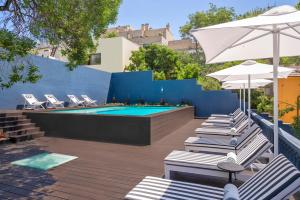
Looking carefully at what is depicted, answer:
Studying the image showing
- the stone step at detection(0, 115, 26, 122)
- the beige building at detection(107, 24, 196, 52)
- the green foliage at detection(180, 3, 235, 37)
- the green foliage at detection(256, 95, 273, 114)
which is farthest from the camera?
the beige building at detection(107, 24, 196, 52)

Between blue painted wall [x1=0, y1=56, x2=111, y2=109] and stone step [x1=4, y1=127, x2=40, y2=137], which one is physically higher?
blue painted wall [x1=0, y1=56, x2=111, y2=109]

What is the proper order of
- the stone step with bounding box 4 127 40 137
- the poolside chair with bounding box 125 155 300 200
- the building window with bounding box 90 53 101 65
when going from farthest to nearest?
the building window with bounding box 90 53 101 65
the stone step with bounding box 4 127 40 137
the poolside chair with bounding box 125 155 300 200

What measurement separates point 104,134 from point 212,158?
4691 millimetres

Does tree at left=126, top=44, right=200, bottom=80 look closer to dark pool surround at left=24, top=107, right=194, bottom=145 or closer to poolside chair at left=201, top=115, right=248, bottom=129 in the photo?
dark pool surround at left=24, top=107, right=194, bottom=145

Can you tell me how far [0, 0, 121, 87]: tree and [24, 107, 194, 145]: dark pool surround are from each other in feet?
8.11

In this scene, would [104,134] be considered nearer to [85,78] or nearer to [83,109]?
[83,109]

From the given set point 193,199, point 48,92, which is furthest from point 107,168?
point 48,92

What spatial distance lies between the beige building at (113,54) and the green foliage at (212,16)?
1283 centimetres

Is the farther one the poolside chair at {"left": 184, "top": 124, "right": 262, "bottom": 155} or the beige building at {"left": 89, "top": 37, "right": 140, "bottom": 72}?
the beige building at {"left": 89, "top": 37, "right": 140, "bottom": 72}

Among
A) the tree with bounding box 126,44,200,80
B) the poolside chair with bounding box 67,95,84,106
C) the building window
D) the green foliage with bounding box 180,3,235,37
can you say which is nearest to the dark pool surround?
the poolside chair with bounding box 67,95,84,106

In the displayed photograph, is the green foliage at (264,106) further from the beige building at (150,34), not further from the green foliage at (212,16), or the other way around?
the beige building at (150,34)

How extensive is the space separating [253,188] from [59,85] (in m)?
14.4

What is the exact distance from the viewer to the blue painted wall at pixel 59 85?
489 inches

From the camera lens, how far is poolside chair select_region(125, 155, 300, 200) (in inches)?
93.4
